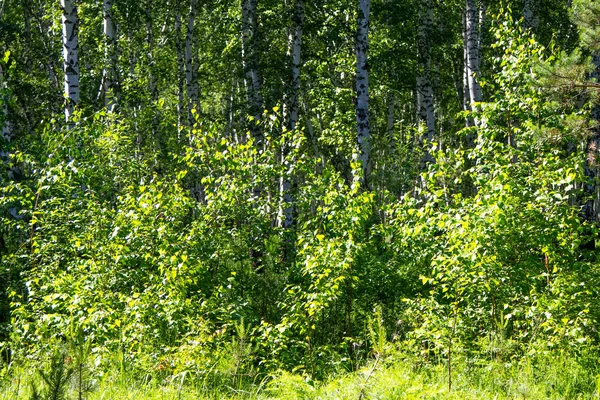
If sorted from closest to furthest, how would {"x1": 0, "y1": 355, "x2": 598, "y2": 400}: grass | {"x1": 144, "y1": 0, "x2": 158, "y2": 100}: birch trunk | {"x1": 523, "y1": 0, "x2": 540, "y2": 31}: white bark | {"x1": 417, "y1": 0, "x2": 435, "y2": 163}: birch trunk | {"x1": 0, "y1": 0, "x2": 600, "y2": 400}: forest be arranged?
{"x1": 0, "y1": 355, "x2": 598, "y2": 400}: grass
{"x1": 0, "y1": 0, "x2": 600, "y2": 400}: forest
{"x1": 417, "y1": 0, "x2": 435, "y2": 163}: birch trunk
{"x1": 523, "y1": 0, "x2": 540, "y2": 31}: white bark
{"x1": 144, "y1": 0, "x2": 158, "y2": 100}: birch trunk

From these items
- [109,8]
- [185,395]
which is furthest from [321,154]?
[185,395]

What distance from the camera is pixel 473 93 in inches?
496

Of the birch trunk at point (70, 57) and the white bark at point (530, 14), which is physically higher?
the white bark at point (530, 14)

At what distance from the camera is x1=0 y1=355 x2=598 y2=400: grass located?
14.9ft

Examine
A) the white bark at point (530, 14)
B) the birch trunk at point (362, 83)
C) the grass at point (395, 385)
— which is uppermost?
the white bark at point (530, 14)

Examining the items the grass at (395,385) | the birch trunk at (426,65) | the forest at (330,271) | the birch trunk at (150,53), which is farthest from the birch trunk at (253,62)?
the grass at (395,385)

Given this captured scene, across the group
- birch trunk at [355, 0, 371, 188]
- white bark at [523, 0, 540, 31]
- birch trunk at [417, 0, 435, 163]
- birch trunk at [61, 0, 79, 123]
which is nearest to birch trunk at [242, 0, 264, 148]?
birch trunk at [355, 0, 371, 188]

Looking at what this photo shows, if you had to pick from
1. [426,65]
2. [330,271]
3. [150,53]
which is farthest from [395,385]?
[150,53]

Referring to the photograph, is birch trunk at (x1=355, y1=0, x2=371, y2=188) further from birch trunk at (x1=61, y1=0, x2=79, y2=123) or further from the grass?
the grass

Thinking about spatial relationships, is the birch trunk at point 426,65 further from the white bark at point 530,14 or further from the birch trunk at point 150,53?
the birch trunk at point 150,53

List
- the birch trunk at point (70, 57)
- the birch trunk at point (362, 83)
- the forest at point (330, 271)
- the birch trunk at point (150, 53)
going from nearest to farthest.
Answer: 1. the forest at point (330, 271)
2. the birch trunk at point (70, 57)
3. the birch trunk at point (362, 83)
4. the birch trunk at point (150, 53)

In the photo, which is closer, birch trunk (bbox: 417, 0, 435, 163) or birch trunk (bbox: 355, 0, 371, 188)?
birch trunk (bbox: 355, 0, 371, 188)

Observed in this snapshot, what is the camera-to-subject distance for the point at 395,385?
456 centimetres

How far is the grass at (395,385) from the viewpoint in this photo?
4539 millimetres
